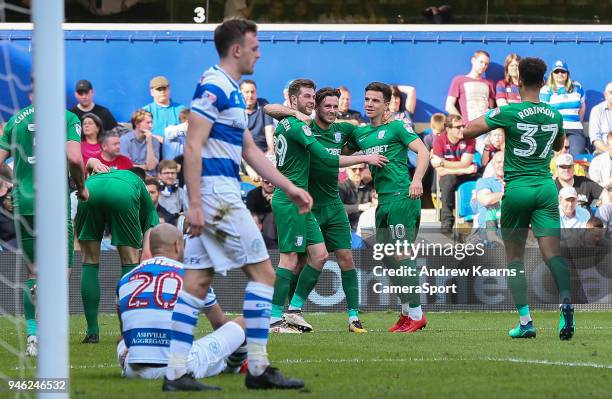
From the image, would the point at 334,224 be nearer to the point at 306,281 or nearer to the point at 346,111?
the point at 306,281

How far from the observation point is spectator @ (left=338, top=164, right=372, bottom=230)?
54.7ft

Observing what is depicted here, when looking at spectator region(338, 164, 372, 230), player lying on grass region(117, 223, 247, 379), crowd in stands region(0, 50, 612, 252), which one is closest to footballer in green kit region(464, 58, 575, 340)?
player lying on grass region(117, 223, 247, 379)

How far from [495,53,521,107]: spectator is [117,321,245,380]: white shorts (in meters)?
11.3

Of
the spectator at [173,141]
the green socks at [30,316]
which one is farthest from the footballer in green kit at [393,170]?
the spectator at [173,141]

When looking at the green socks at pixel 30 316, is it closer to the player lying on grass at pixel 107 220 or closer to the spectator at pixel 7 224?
the player lying on grass at pixel 107 220

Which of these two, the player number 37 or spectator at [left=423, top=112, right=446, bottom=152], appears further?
spectator at [left=423, top=112, right=446, bottom=152]

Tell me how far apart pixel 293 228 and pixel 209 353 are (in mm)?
4381

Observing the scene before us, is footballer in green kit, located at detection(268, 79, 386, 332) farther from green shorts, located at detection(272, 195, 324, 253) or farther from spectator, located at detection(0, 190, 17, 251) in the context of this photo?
spectator, located at detection(0, 190, 17, 251)

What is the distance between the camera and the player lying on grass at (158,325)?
742 centimetres

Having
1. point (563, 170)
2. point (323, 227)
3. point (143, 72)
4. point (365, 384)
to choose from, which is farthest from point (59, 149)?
point (143, 72)

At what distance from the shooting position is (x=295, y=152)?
12.0m

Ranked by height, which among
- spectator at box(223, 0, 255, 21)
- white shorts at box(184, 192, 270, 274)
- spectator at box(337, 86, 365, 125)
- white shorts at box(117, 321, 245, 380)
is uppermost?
spectator at box(223, 0, 255, 21)

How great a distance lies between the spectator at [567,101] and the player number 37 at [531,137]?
7353 mm

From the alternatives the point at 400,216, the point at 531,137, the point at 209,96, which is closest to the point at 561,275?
the point at 531,137
